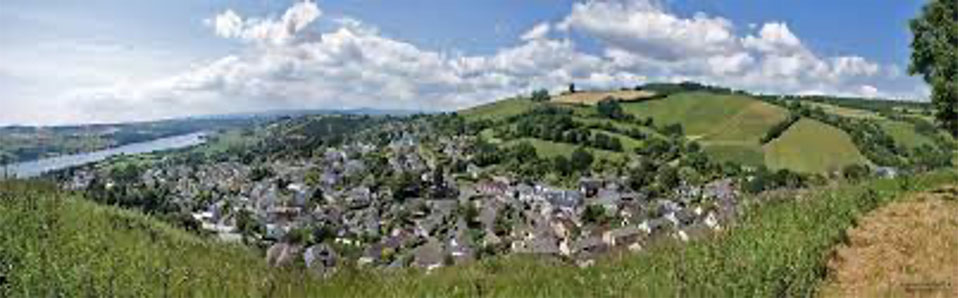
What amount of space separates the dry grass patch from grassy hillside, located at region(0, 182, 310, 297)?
635cm

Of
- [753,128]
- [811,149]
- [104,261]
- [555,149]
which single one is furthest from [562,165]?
[104,261]

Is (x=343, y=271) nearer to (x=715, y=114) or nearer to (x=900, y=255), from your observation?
(x=900, y=255)

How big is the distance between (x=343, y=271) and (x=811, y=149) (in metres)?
124

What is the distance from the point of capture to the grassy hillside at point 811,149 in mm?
Answer: 115562

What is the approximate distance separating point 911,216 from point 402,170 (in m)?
132

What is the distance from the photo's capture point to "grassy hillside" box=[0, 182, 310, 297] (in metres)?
6.10

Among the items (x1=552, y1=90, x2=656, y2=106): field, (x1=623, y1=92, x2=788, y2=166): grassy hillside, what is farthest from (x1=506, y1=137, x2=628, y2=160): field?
(x1=552, y1=90, x2=656, y2=106): field

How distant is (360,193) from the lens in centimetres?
12950

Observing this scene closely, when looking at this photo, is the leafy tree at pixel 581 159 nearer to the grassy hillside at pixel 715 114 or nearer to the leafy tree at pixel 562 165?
the leafy tree at pixel 562 165

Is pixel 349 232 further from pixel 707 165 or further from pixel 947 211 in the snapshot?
pixel 947 211

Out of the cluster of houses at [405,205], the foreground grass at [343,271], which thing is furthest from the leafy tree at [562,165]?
the foreground grass at [343,271]

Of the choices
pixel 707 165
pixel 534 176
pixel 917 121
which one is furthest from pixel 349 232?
pixel 917 121

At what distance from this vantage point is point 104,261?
23.7 feet

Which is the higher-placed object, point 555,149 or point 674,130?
point 674,130
